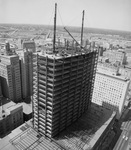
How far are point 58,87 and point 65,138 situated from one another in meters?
20.3

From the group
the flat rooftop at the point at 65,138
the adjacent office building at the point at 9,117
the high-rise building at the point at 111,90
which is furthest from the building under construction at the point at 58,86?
the high-rise building at the point at 111,90

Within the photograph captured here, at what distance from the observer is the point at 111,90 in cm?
8106

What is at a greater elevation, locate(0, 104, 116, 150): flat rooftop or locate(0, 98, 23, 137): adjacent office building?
locate(0, 104, 116, 150): flat rooftop

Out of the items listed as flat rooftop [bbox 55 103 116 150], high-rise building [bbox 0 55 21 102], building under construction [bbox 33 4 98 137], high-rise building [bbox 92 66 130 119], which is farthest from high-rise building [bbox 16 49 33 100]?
flat rooftop [bbox 55 103 116 150]

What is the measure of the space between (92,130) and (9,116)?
40.8 m

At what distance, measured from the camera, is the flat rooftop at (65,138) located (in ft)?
144

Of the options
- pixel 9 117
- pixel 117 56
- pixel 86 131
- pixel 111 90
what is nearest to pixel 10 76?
pixel 9 117

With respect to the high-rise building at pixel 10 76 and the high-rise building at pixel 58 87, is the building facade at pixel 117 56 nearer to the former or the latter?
the high-rise building at pixel 58 87

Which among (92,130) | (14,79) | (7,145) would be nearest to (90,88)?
(92,130)

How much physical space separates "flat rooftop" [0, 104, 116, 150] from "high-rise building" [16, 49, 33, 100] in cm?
4087

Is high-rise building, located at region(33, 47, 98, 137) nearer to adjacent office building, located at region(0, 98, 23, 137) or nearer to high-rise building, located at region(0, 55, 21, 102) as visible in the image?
adjacent office building, located at region(0, 98, 23, 137)

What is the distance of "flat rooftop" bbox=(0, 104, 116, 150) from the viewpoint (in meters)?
43.8

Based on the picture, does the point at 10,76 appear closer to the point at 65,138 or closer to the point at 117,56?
the point at 65,138

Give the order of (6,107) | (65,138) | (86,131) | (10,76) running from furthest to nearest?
(10,76), (6,107), (86,131), (65,138)
